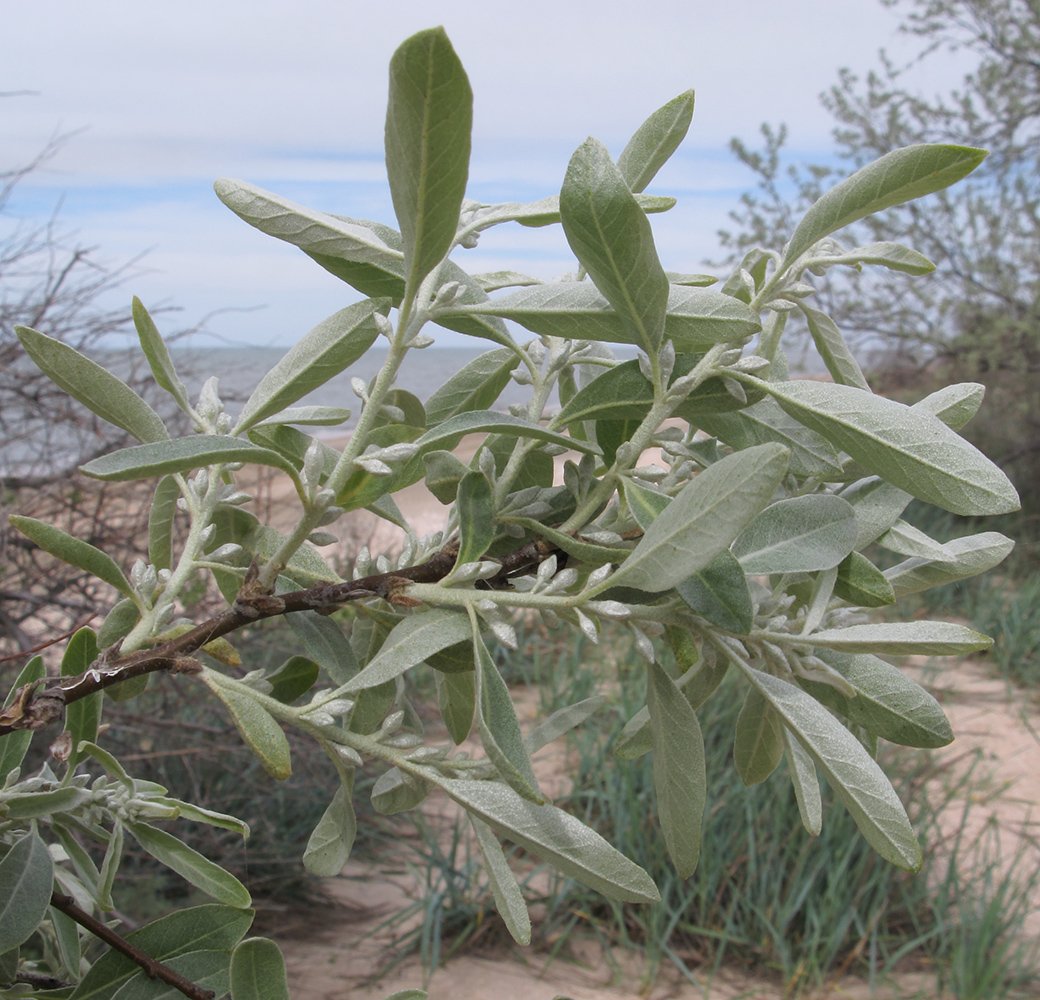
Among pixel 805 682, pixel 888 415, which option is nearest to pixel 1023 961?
pixel 805 682

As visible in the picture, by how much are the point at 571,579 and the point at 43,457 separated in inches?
99.9

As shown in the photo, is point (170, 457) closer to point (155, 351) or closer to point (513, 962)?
point (155, 351)

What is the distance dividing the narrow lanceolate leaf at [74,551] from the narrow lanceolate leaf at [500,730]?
0.21 meters

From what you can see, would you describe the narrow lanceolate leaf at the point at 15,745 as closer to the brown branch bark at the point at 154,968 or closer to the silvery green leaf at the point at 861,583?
the brown branch bark at the point at 154,968

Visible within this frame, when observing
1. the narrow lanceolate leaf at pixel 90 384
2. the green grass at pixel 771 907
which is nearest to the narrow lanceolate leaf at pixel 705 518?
the narrow lanceolate leaf at pixel 90 384

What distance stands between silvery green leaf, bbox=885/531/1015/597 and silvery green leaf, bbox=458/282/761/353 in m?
0.19

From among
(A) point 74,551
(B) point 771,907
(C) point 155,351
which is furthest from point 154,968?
(B) point 771,907

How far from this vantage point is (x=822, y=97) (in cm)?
571

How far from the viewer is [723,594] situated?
15.5 inches

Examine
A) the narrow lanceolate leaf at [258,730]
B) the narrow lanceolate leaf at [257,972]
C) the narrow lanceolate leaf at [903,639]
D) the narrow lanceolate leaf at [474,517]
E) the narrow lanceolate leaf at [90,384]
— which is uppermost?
the narrow lanceolate leaf at [90,384]

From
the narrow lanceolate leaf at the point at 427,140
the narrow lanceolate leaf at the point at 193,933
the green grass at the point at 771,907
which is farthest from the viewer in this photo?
the green grass at the point at 771,907

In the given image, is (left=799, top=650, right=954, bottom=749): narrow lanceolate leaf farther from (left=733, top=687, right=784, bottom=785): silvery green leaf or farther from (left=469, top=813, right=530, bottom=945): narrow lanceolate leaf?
(left=469, top=813, right=530, bottom=945): narrow lanceolate leaf

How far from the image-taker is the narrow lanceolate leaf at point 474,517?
42cm

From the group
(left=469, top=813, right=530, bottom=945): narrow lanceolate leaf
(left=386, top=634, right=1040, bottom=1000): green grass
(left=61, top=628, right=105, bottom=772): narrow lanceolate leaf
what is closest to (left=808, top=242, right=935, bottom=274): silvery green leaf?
(left=469, top=813, right=530, bottom=945): narrow lanceolate leaf
